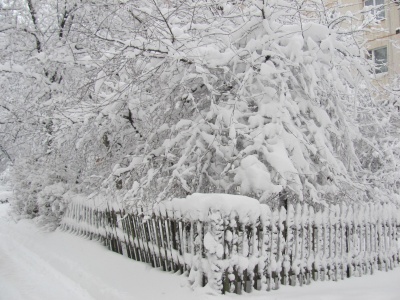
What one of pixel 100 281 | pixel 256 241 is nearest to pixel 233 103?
pixel 256 241

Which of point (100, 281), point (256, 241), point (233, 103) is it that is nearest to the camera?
point (256, 241)

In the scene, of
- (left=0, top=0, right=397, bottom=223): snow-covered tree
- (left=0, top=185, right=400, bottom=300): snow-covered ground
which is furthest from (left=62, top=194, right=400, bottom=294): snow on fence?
(left=0, top=0, right=397, bottom=223): snow-covered tree

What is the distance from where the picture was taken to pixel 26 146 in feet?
44.2

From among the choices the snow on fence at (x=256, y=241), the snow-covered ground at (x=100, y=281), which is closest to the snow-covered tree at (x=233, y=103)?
the snow on fence at (x=256, y=241)

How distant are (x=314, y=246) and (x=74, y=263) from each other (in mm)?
4341

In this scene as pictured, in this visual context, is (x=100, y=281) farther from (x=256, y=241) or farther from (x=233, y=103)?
(x=233, y=103)

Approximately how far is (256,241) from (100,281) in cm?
252

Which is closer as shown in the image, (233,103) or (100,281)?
(100,281)

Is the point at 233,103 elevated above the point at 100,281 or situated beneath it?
elevated above

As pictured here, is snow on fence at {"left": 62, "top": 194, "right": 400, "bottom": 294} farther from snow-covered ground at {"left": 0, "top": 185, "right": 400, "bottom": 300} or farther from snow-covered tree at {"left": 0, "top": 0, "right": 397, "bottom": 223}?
snow-covered tree at {"left": 0, "top": 0, "right": 397, "bottom": 223}

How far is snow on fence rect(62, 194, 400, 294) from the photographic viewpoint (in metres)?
4.96

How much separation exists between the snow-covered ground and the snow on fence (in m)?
0.18

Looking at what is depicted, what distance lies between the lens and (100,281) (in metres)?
6.11

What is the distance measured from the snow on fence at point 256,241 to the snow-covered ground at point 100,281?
0.18m
